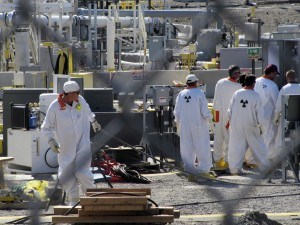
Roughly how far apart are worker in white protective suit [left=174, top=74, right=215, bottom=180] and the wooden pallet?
2.44 meters

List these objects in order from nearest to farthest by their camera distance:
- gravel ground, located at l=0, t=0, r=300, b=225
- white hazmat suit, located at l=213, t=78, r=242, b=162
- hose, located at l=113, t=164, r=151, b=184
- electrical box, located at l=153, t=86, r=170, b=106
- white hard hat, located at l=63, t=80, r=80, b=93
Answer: white hard hat, located at l=63, t=80, r=80, b=93
gravel ground, located at l=0, t=0, r=300, b=225
hose, located at l=113, t=164, r=151, b=184
white hazmat suit, located at l=213, t=78, r=242, b=162
electrical box, located at l=153, t=86, r=170, b=106

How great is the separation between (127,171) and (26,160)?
0.86m

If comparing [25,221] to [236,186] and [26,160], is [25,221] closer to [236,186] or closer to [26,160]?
[236,186]

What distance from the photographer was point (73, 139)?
5.54 metres

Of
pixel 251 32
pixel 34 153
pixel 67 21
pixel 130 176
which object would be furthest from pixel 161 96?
pixel 251 32

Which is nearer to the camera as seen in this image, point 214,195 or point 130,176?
point 214,195

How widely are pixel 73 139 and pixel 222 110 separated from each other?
8.54 ft

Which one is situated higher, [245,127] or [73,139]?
[73,139]

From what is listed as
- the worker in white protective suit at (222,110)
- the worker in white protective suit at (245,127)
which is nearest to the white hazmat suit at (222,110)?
the worker in white protective suit at (222,110)

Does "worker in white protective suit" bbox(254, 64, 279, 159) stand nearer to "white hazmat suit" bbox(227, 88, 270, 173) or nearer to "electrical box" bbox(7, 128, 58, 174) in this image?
"white hazmat suit" bbox(227, 88, 270, 173)

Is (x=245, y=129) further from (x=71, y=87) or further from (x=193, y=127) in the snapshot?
(x=71, y=87)

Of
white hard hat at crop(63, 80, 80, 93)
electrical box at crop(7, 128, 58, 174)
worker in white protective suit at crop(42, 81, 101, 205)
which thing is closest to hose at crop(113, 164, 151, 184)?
electrical box at crop(7, 128, 58, 174)

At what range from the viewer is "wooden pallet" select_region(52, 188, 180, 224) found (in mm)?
4715

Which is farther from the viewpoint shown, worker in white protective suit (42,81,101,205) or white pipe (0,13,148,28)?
worker in white protective suit (42,81,101,205)
